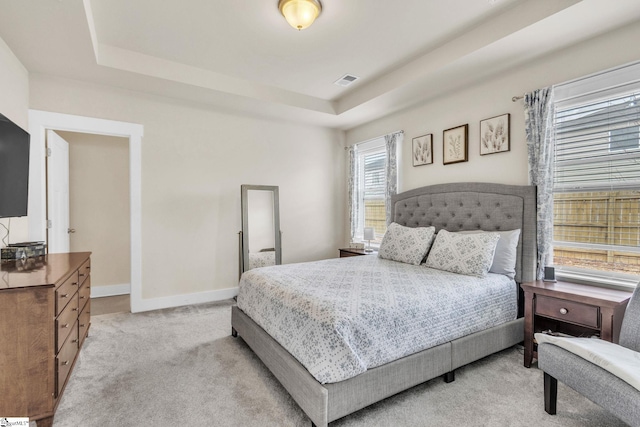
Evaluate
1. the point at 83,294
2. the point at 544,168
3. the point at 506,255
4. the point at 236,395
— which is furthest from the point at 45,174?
the point at 544,168

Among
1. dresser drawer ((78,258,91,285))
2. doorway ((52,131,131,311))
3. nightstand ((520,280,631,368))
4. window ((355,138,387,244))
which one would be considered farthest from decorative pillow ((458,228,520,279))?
doorway ((52,131,131,311))

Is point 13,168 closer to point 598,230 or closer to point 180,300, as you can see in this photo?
point 180,300

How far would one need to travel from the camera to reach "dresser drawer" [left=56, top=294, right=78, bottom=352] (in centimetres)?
181

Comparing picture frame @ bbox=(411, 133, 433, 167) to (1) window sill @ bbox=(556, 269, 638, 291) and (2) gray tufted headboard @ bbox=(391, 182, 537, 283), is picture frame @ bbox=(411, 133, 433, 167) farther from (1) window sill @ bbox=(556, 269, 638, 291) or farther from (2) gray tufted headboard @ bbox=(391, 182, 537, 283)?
(1) window sill @ bbox=(556, 269, 638, 291)

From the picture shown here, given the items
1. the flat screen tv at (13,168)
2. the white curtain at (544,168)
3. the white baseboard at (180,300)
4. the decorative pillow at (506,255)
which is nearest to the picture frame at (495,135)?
the white curtain at (544,168)

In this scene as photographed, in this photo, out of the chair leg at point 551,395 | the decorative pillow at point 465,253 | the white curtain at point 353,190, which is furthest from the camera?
the white curtain at point 353,190

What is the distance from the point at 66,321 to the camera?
201 centimetres

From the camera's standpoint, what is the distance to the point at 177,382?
7.38 feet

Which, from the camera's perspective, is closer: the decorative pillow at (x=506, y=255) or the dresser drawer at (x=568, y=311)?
the dresser drawer at (x=568, y=311)

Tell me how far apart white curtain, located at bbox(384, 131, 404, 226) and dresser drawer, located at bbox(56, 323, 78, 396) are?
367 centimetres

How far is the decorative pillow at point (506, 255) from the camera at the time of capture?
9.26ft

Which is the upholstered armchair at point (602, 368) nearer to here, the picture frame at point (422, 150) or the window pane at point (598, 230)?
the window pane at point (598, 230)

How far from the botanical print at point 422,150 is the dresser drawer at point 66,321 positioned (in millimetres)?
3866

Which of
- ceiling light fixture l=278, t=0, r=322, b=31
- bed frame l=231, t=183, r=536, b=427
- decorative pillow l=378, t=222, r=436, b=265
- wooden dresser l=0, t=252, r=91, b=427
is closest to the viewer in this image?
wooden dresser l=0, t=252, r=91, b=427
